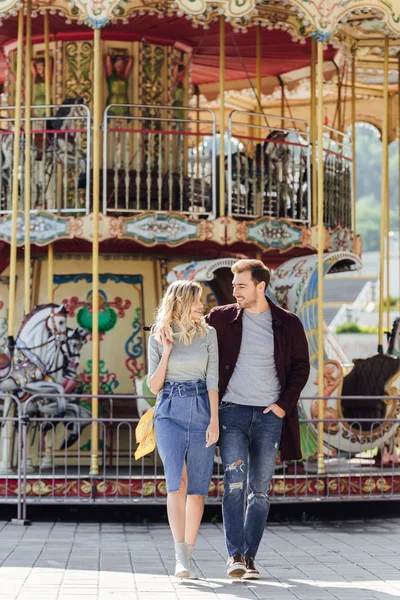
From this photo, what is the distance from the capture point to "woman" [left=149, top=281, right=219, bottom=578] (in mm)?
8141

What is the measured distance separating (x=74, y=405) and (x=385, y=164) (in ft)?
18.3

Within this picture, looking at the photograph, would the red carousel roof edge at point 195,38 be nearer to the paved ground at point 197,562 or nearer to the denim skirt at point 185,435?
the paved ground at point 197,562

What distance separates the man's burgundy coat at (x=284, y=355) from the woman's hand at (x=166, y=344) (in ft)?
1.34

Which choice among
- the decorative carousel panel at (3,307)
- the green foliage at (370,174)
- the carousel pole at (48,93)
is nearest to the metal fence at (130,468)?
the carousel pole at (48,93)

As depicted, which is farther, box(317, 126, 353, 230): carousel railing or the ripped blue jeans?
box(317, 126, 353, 230): carousel railing

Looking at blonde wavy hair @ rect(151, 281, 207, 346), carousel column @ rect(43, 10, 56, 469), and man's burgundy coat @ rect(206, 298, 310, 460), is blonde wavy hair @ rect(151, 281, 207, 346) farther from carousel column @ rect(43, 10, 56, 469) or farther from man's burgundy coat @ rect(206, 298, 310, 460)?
carousel column @ rect(43, 10, 56, 469)

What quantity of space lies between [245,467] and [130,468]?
416 centimetres

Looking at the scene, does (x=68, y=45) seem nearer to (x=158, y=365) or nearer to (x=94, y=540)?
(x=94, y=540)

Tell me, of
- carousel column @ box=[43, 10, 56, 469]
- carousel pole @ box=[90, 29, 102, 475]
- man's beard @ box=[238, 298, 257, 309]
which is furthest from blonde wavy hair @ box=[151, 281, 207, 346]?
carousel column @ box=[43, 10, 56, 469]

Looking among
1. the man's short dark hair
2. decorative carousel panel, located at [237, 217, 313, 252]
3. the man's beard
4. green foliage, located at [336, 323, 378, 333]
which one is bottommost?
the man's beard

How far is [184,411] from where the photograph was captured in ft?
26.7

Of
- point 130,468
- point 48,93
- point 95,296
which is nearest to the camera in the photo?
point 130,468

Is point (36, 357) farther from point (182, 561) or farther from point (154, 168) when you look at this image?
point (182, 561)

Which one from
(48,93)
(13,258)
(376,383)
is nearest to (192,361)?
(13,258)
